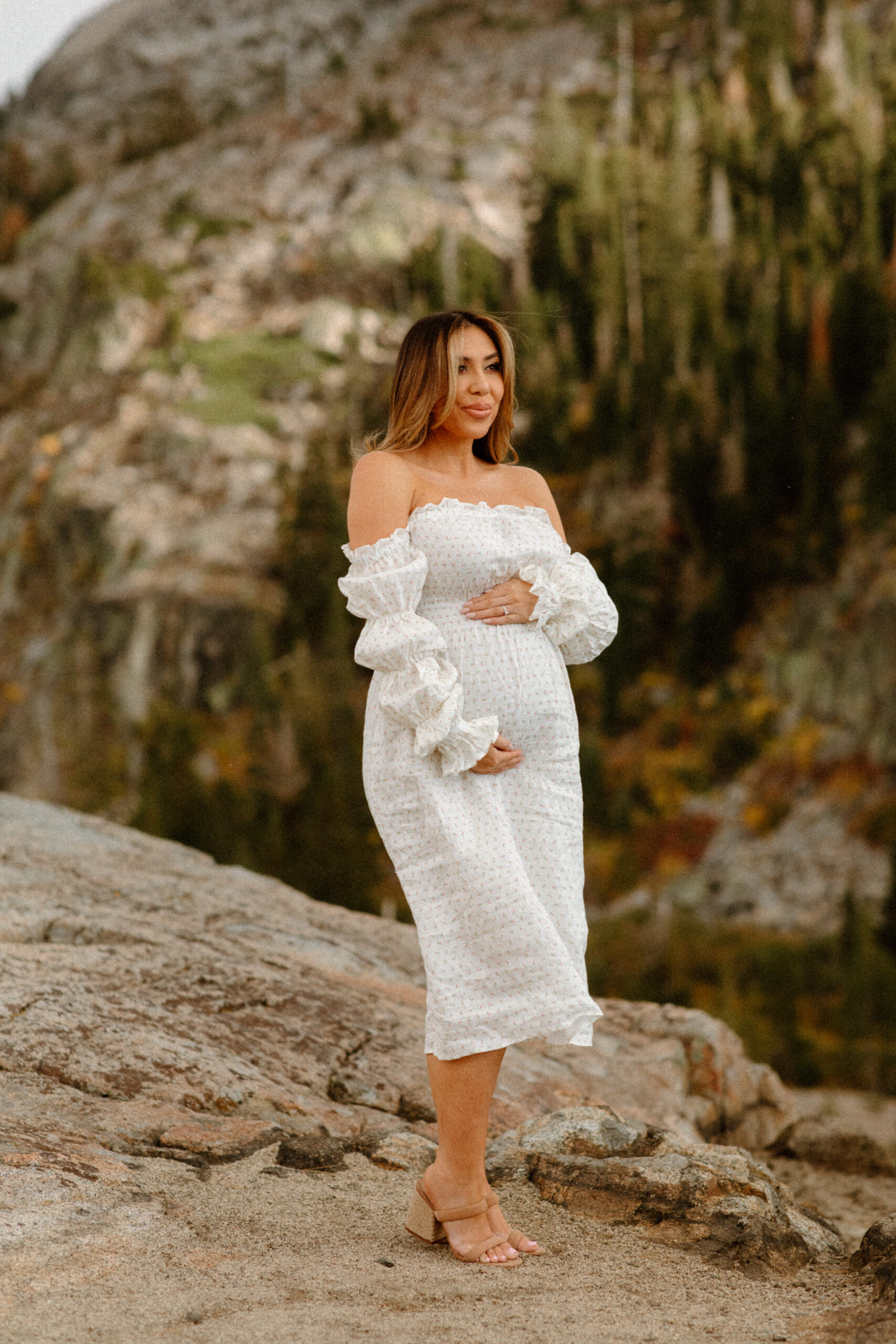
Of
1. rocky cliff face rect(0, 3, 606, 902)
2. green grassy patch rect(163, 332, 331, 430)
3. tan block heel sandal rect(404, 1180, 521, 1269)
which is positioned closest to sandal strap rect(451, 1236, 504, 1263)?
tan block heel sandal rect(404, 1180, 521, 1269)

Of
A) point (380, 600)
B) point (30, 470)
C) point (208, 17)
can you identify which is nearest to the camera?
point (380, 600)

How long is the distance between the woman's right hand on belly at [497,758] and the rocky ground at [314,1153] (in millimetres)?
1101

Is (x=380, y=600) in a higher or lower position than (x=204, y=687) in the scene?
higher

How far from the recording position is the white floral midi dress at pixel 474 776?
2.76 meters

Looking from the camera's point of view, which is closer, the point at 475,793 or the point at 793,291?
the point at 475,793

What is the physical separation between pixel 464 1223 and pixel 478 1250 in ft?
0.22

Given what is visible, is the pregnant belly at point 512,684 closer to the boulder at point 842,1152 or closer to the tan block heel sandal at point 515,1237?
the tan block heel sandal at point 515,1237

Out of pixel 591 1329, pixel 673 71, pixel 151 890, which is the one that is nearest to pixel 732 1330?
pixel 591 1329

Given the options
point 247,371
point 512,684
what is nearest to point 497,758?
point 512,684

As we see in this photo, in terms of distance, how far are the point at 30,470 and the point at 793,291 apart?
616 inches

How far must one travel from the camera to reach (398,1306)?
2.44m

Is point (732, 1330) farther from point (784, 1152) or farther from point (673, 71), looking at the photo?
point (673, 71)

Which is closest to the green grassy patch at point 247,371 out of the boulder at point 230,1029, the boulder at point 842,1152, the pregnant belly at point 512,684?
the boulder at point 230,1029

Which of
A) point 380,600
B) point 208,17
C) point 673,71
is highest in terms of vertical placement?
point 208,17
